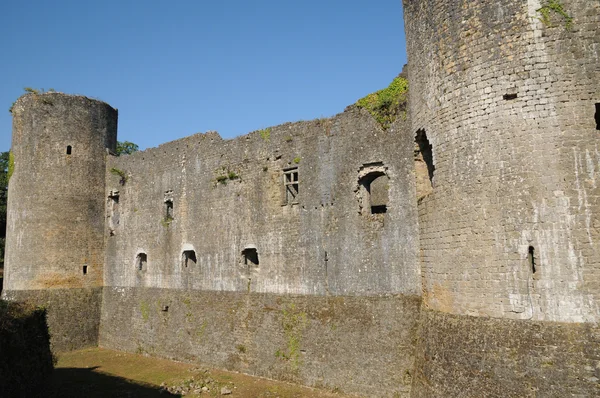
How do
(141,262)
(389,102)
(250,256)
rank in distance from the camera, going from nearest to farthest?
(389,102)
(250,256)
(141,262)

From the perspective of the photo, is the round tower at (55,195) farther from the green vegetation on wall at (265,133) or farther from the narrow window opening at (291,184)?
the narrow window opening at (291,184)

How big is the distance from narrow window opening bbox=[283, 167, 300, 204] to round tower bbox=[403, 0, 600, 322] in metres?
5.19

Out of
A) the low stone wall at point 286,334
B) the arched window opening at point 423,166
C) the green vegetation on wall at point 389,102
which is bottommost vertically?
the low stone wall at point 286,334

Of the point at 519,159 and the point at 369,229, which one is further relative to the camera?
the point at 369,229

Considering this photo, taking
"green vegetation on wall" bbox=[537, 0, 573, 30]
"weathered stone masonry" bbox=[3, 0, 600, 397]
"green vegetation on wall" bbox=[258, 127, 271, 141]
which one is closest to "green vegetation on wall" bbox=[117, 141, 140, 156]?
"weathered stone masonry" bbox=[3, 0, 600, 397]

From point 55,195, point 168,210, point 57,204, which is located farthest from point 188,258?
point 55,195

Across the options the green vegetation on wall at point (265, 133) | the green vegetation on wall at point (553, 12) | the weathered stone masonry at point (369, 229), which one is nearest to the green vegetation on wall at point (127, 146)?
the weathered stone masonry at point (369, 229)

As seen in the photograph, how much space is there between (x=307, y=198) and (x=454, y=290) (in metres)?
5.31

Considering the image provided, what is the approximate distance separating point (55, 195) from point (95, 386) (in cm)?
810

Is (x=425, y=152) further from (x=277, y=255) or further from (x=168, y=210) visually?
(x=168, y=210)

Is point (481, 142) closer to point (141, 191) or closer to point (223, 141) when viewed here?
point (223, 141)

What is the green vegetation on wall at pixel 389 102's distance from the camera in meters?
11.2

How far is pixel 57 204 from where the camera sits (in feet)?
60.0

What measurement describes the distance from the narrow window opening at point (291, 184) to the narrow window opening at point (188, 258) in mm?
4403
